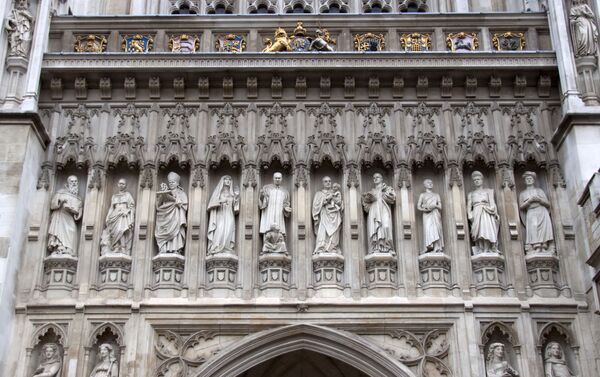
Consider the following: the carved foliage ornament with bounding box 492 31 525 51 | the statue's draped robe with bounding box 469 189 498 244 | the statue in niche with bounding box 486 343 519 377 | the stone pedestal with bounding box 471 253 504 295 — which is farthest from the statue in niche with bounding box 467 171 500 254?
the carved foliage ornament with bounding box 492 31 525 51

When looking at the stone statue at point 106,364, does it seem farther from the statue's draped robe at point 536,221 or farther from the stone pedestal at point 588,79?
the stone pedestal at point 588,79

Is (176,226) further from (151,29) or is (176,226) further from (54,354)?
(151,29)

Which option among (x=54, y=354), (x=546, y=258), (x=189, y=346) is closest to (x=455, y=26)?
(x=546, y=258)

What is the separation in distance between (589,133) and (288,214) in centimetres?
508

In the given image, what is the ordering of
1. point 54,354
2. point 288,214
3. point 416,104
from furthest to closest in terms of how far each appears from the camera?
1. point 416,104
2. point 288,214
3. point 54,354

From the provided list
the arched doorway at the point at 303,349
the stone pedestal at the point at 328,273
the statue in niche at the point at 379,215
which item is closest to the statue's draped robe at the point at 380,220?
the statue in niche at the point at 379,215

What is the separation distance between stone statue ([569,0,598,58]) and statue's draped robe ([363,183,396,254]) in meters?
4.18

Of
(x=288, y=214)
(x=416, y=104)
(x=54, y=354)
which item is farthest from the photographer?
(x=416, y=104)

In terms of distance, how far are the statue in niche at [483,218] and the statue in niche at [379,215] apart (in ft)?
4.28

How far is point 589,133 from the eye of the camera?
14.4 metres

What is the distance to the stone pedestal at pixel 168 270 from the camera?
14.0m

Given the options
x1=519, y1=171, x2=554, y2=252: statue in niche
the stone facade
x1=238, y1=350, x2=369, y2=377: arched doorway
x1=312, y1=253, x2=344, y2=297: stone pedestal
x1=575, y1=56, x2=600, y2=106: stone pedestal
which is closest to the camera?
the stone facade

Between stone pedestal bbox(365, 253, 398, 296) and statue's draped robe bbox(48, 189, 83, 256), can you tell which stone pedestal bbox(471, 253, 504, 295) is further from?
statue's draped robe bbox(48, 189, 83, 256)

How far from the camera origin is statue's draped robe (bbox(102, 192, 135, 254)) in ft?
46.7
